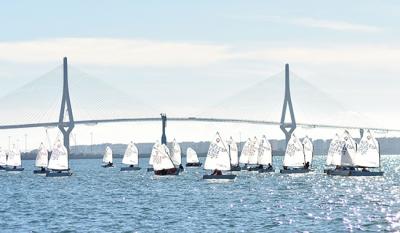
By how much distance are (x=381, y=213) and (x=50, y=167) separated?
6461cm

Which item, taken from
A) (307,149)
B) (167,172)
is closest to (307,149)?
(307,149)

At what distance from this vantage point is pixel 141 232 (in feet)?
171

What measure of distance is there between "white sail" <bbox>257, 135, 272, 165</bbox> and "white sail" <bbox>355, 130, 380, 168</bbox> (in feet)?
73.3

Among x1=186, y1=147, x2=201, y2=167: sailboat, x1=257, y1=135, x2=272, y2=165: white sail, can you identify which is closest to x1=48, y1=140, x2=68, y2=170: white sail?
x1=257, y1=135, x2=272, y2=165: white sail

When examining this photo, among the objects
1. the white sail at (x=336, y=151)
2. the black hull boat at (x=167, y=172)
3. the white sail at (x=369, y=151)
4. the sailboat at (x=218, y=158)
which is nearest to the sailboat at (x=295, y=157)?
the white sail at (x=336, y=151)

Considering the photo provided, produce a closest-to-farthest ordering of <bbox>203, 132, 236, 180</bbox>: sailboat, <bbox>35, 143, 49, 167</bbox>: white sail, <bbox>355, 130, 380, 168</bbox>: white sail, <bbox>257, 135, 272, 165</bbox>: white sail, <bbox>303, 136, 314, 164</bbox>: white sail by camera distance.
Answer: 1. <bbox>203, 132, 236, 180</bbox>: sailboat
2. <bbox>355, 130, 380, 168</bbox>: white sail
3. <bbox>303, 136, 314, 164</bbox>: white sail
4. <bbox>257, 135, 272, 165</bbox>: white sail
5. <bbox>35, 143, 49, 167</bbox>: white sail

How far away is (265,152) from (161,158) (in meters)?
18.3

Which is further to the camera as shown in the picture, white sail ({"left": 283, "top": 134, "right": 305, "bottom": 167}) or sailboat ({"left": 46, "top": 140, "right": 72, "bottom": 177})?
white sail ({"left": 283, "top": 134, "right": 305, "bottom": 167})

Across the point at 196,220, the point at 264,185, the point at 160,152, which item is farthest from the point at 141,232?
the point at 160,152

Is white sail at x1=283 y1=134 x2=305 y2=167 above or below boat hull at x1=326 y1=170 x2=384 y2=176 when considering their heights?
above

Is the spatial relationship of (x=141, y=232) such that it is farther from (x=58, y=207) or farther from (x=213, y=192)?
(x=213, y=192)

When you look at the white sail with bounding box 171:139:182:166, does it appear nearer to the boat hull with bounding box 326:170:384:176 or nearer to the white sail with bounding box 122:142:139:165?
the white sail with bounding box 122:142:139:165

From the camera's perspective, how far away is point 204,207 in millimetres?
68250

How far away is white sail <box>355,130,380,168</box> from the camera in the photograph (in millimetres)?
107375
